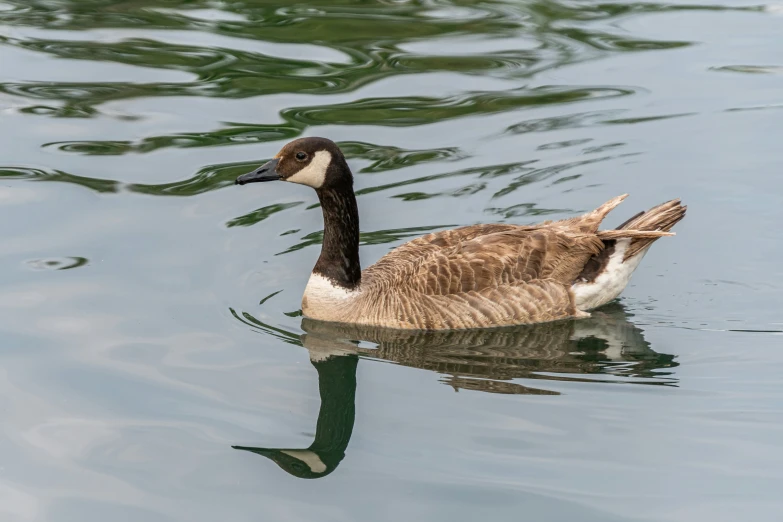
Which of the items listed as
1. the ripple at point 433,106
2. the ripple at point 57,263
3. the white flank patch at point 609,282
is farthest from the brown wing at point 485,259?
the ripple at point 433,106

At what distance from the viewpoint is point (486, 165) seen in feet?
47.6

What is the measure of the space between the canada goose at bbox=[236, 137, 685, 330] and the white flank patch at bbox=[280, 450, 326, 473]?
2664 mm

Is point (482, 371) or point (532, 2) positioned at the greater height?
point (532, 2)

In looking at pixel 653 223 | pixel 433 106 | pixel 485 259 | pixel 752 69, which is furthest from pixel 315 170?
pixel 752 69

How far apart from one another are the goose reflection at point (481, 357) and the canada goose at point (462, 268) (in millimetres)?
157

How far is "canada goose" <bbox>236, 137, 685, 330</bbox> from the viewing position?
10945 mm

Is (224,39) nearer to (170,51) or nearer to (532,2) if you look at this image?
(170,51)

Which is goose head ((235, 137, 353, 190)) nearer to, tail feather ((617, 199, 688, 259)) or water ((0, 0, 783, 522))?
water ((0, 0, 783, 522))

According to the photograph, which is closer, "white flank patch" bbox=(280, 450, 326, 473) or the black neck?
"white flank patch" bbox=(280, 450, 326, 473)

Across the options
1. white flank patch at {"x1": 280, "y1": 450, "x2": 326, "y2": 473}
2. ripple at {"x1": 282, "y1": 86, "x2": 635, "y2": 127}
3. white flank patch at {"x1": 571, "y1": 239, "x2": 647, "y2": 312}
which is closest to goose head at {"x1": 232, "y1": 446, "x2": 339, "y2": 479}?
white flank patch at {"x1": 280, "y1": 450, "x2": 326, "y2": 473}

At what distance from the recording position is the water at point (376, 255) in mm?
8164

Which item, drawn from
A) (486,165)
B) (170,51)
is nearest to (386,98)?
(486,165)

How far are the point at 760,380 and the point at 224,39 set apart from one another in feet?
37.1

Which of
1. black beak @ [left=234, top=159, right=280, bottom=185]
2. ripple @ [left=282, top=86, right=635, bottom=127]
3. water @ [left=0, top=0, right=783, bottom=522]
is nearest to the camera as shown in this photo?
water @ [left=0, top=0, right=783, bottom=522]
